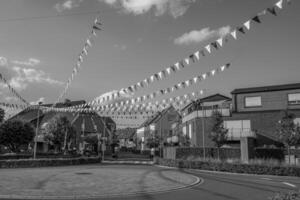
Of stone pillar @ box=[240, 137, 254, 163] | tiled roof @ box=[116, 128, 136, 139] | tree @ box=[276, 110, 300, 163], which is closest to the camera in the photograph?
stone pillar @ box=[240, 137, 254, 163]

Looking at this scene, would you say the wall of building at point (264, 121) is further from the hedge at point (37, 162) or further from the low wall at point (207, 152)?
the hedge at point (37, 162)

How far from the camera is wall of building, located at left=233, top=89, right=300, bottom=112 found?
4050 cm

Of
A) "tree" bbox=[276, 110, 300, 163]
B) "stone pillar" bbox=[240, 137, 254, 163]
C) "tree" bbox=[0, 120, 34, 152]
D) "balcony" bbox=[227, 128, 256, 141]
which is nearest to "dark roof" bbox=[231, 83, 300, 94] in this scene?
"balcony" bbox=[227, 128, 256, 141]

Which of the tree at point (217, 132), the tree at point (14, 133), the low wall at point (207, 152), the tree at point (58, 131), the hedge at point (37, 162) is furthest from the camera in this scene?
the tree at point (58, 131)

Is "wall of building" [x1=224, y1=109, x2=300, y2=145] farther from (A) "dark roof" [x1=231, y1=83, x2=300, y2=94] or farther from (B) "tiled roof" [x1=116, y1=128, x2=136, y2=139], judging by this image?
(B) "tiled roof" [x1=116, y1=128, x2=136, y2=139]

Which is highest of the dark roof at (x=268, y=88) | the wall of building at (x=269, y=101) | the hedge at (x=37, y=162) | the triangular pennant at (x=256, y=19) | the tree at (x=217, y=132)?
the dark roof at (x=268, y=88)

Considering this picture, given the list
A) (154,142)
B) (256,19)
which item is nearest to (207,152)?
(256,19)

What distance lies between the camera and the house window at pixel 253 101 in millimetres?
42062

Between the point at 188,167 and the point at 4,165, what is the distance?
16150 millimetres

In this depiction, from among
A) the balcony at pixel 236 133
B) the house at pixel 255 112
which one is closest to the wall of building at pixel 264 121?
the house at pixel 255 112

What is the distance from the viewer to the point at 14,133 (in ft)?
137

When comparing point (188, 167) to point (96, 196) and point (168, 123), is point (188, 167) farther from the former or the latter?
point (168, 123)

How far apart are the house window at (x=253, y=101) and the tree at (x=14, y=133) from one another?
30.6m

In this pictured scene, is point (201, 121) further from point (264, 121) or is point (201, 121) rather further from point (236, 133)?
point (264, 121)
